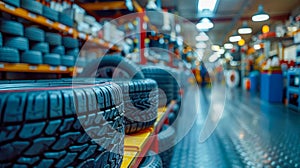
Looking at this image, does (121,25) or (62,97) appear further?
(121,25)

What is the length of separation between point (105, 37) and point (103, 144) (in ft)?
10.5

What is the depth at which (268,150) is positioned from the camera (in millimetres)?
2436

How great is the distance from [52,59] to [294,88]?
5.60 metres

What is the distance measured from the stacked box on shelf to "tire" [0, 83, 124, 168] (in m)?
5.85

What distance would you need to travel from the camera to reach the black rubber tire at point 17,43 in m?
1.86

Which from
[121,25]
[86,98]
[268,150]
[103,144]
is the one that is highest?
[121,25]

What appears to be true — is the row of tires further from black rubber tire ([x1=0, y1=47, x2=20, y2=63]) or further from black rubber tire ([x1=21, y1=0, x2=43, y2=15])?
black rubber tire ([x1=0, y1=47, x2=20, y2=63])

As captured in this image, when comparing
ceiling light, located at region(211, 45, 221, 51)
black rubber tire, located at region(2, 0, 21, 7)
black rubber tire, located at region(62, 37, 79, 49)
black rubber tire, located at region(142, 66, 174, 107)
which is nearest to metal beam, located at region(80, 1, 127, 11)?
black rubber tire, located at region(62, 37, 79, 49)

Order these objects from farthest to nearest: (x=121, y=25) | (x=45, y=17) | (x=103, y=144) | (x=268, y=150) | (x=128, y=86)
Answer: (x=121, y=25) < (x=268, y=150) < (x=45, y=17) < (x=128, y=86) < (x=103, y=144)

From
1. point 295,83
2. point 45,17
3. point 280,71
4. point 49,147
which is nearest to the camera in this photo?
point 49,147

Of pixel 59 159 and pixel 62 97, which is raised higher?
pixel 62 97

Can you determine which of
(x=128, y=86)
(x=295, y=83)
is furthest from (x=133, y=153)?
(x=295, y=83)

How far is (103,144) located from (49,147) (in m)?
0.16

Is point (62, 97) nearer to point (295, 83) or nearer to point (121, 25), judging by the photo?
point (121, 25)
